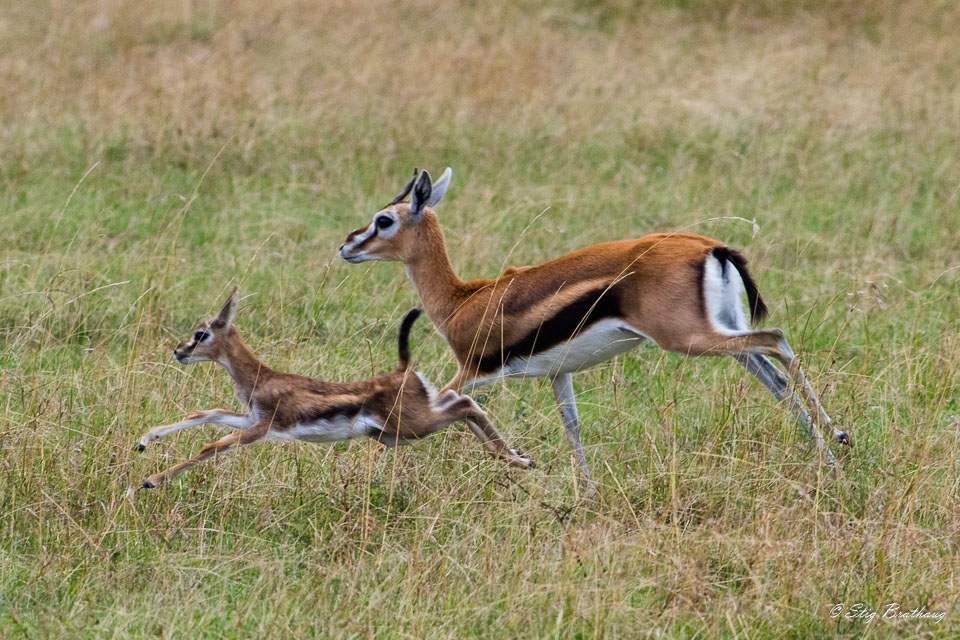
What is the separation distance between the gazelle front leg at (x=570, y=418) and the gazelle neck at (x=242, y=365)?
1.10m

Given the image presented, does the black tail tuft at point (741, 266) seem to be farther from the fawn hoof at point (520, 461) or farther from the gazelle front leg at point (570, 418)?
the fawn hoof at point (520, 461)

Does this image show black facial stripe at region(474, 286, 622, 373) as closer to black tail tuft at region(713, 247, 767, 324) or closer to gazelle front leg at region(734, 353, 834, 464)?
black tail tuft at region(713, 247, 767, 324)

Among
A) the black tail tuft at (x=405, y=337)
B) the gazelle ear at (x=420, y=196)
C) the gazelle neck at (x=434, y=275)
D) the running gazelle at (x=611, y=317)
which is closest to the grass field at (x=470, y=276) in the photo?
the running gazelle at (x=611, y=317)

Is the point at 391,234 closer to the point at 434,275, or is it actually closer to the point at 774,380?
the point at 434,275

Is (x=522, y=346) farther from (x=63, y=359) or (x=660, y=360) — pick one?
(x=63, y=359)

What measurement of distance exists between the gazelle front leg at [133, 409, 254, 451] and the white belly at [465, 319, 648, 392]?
97 centimetres

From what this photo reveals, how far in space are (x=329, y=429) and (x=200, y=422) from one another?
0.40m

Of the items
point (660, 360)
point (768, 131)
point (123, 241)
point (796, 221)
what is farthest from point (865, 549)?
point (768, 131)

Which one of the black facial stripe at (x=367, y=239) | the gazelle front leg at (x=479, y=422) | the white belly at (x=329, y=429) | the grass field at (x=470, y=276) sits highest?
the black facial stripe at (x=367, y=239)

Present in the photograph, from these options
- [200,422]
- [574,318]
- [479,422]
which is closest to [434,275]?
[574,318]

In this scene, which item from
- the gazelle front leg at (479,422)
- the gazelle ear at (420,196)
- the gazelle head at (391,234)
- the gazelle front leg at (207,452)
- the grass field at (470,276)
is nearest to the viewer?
the grass field at (470,276)

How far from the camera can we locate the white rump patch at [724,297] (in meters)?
4.36

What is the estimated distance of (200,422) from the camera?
3.88 metres

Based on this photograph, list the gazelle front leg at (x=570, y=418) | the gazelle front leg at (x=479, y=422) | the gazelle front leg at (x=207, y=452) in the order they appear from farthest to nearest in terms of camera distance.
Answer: the gazelle front leg at (x=570, y=418)
the gazelle front leg at (x=479, y=422)
the gazelle front leg at (x=207, y=452)
